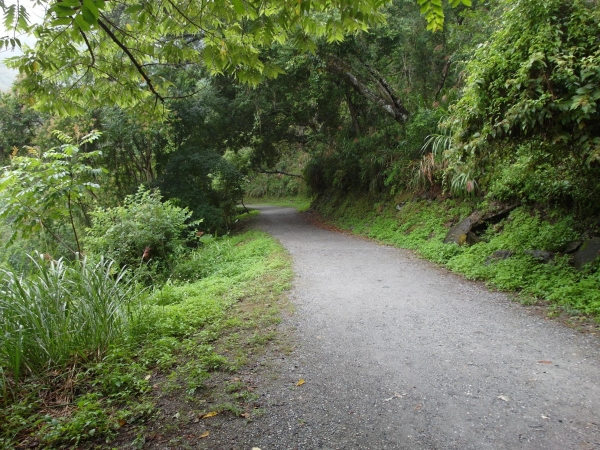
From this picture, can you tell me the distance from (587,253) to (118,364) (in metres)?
5.85

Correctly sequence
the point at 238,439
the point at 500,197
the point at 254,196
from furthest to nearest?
the point at 254,196
the point at 500,197
the point at 238,439

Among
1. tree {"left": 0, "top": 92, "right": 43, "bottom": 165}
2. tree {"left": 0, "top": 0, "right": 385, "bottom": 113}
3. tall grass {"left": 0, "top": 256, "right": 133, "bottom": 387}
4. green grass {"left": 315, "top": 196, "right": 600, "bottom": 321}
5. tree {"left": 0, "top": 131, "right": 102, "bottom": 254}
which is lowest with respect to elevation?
green grass {"left": 315, "top": 196, "right": 600, "bottom": 321}

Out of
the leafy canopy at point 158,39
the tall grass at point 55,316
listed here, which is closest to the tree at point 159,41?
the leafy canopy at point 158,39

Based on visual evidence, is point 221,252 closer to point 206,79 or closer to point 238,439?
point 238,439

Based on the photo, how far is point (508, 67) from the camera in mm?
4746

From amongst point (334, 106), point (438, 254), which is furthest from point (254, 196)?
point (438, 254)

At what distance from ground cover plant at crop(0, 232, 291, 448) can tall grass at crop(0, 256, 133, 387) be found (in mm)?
11

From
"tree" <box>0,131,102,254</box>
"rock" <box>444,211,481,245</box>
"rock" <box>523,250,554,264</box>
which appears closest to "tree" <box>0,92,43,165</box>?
"tree" <box>0,131,102,254</box>

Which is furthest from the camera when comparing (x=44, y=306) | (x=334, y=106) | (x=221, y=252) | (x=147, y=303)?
(x=334, y=106)

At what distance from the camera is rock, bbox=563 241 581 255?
539 centimetres

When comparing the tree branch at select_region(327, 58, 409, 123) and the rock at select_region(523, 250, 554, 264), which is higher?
the tree branch at select_region(327, 58, 409, 123)

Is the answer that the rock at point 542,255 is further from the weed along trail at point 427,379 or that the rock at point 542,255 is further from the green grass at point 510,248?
the weed along trail at point 427,379

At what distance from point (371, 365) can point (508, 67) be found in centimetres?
407

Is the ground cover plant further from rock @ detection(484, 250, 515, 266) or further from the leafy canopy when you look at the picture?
rock @ detection(484, 250, 515, 266)
